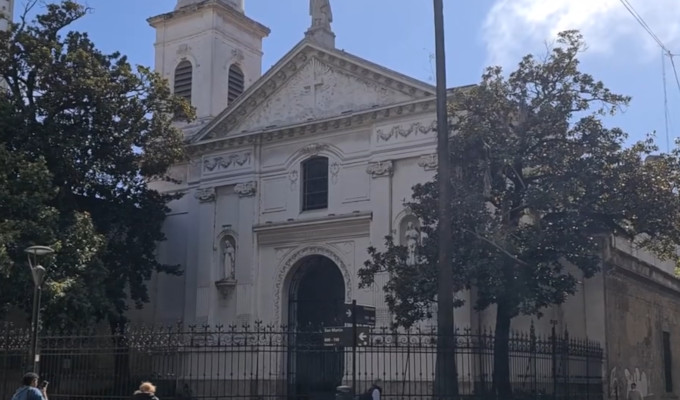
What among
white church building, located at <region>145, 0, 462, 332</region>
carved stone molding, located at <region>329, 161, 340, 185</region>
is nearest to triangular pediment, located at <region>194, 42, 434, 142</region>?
white church building, located at <region>145, 0, 462, 332</region>

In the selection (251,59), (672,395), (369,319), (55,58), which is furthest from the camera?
(251,59)

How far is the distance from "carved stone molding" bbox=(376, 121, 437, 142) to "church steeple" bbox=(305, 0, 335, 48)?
12.8ft

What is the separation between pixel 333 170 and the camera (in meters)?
27.5

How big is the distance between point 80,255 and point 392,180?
915cm

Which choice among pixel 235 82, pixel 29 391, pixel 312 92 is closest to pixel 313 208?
pixel 312 92

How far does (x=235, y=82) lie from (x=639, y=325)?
55.7 feet

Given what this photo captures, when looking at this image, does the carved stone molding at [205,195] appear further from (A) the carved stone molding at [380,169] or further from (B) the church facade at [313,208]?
(A) the carved stone molding at [380,169]

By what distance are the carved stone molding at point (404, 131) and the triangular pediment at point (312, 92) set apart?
0.76 metres

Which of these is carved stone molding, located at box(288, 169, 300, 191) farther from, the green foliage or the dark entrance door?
the green foliage

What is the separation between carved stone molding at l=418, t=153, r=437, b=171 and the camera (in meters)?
25.2

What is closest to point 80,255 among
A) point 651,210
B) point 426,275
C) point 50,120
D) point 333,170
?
point 50,120

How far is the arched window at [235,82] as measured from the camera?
3328cm

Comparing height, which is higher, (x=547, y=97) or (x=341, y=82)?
(x=341, y=82)

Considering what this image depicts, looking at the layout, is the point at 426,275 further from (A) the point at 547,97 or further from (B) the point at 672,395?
(B) the point at 672,395
